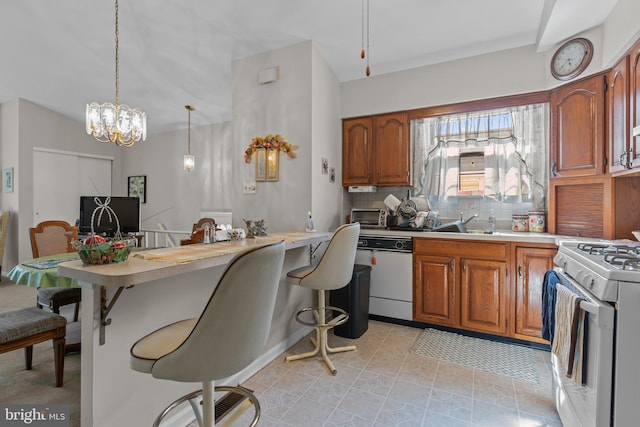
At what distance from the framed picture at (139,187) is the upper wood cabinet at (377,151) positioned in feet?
15.2

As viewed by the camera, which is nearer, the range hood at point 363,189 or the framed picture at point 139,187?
the range hood at point 363,189

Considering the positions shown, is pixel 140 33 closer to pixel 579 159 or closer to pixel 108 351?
pixel 108 351

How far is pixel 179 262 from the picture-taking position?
1413mm

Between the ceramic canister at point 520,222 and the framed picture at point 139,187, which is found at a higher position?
the framed picture at point 139,187

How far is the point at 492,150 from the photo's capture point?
325 cm

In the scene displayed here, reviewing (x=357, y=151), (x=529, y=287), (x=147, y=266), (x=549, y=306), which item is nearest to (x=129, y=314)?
(x=147, y=266)

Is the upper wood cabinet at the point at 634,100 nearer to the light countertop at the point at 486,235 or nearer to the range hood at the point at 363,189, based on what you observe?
the light countertop at the point at 486,235

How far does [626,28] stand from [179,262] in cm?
301

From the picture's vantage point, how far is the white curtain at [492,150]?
3.02 meters

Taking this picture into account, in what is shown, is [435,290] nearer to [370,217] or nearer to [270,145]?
[370,217]

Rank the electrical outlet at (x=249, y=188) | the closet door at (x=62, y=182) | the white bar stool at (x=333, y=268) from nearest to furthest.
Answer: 1. the white bar stool at (x=333, y=268)
2. the electrical outlet at (x=249, y=188)
3. the closet door at (x=62, y=182)

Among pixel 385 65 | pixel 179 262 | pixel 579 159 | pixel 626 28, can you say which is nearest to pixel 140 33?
pixel 385 65

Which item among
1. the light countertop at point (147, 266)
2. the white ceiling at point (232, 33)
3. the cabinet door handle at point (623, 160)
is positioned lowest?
the light countertop at point (147, 266)

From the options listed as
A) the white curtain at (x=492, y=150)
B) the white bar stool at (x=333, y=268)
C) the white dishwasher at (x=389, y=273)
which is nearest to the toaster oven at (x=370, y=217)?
the white dishwasher at (x=389, y=273)
